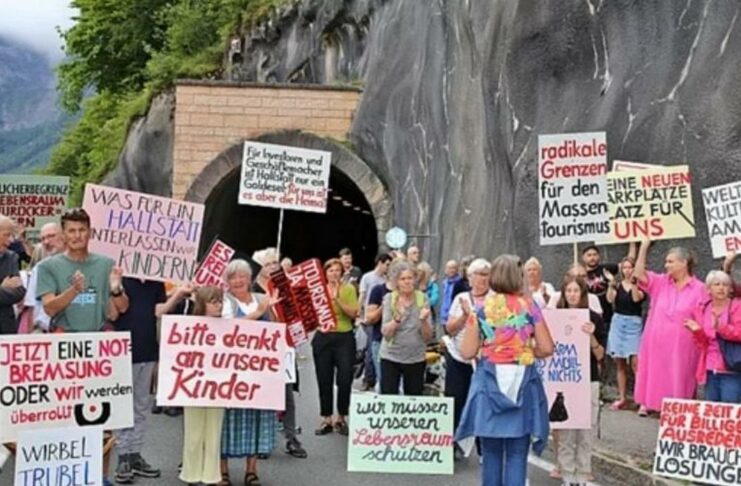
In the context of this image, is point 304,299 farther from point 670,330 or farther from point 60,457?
point 60,457

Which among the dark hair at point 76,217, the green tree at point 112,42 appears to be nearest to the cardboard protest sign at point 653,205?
the dark hair at point 76,217

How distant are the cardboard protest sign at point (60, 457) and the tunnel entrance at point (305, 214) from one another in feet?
51.8

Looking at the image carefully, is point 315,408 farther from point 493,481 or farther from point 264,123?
point 264,123

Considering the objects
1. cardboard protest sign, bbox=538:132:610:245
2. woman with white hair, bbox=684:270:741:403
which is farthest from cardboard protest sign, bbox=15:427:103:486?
woman with white hair, bbox=684:270:741:403

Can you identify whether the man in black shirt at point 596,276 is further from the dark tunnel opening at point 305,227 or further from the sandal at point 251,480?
the dark tunnel opening at point 305,227

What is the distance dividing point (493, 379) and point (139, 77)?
163 feet

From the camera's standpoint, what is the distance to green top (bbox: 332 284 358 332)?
36.6ft

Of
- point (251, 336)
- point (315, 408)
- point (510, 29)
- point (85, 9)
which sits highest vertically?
point (85, 9)

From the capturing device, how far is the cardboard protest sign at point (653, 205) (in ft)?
31.9

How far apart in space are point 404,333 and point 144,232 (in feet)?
8.07

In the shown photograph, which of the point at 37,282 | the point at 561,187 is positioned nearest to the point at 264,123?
the point at 561,187

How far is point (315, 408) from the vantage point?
13.4m

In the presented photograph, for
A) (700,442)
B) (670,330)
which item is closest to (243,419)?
(700,442)

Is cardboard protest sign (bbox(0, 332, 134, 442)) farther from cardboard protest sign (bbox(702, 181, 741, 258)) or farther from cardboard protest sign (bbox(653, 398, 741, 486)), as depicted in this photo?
cardboard protest sign (bbox(702, 181, 741, 258))
